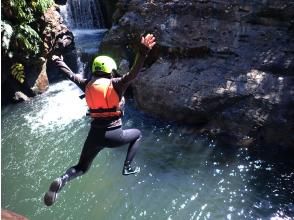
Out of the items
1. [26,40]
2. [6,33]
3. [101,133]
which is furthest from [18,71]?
[101,133]

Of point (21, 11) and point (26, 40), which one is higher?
point (21, 11)

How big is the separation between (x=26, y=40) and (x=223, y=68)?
6122 mm

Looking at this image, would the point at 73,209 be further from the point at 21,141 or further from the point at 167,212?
the point at 21,141

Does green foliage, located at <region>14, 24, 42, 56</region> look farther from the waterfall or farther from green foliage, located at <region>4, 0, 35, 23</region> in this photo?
the waterfall

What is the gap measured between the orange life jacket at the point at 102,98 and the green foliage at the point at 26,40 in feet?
24.9

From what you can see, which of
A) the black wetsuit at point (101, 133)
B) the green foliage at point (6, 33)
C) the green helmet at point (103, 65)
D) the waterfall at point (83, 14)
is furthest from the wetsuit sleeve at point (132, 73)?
the waterfall at point (83, 14)

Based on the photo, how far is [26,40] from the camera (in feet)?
39.8

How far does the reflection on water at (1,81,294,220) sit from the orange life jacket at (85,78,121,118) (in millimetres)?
2627

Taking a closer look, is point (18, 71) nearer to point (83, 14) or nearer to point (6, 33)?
point (6, 33)

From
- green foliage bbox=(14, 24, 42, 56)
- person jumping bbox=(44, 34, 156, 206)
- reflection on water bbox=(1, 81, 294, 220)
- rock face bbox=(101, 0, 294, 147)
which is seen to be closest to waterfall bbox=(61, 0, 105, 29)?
green foliage bbox=(14, 24, 42, 56)

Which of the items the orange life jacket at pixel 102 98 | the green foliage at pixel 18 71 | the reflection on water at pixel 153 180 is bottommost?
the reflection on water at pixel 153 180

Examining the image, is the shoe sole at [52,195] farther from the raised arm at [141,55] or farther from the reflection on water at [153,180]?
the reflection on water at [153,180]

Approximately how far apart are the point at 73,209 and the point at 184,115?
3.91 m

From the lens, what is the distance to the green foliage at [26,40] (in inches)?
473
